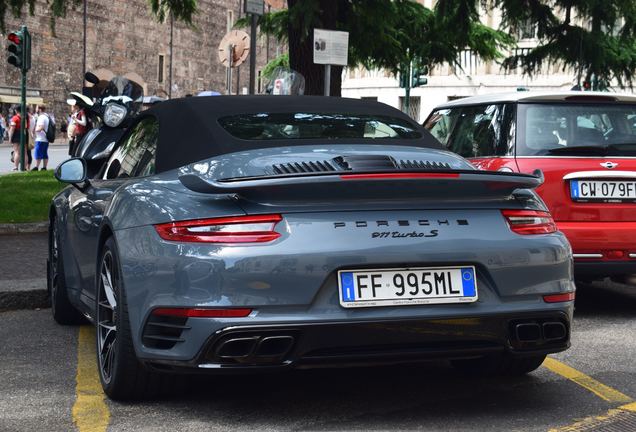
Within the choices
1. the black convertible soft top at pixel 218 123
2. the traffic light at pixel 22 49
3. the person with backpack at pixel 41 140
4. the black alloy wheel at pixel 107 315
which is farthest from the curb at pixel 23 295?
the person with backpack at pixel 41 140

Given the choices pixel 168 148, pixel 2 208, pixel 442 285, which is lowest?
pixel 2 208

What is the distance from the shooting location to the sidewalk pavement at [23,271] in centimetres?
848

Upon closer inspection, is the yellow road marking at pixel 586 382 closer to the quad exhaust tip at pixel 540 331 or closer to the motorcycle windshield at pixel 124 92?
the quad exhaust tip at pixel 540 331

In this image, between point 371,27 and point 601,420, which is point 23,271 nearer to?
point 601,420

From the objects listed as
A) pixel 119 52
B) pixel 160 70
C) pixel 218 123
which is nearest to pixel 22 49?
pixel 218 123

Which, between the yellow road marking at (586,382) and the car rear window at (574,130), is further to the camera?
the car rear window at (574,130)

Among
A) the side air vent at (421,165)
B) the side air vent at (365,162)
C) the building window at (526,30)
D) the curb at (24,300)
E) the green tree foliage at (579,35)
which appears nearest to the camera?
the side air vent at (365,162)

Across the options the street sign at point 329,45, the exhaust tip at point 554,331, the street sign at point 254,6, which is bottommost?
the exhaust tip at point 554,331

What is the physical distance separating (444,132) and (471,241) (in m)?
4.73

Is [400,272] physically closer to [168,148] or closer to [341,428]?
[341,428]

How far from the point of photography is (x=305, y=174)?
15.9 ft

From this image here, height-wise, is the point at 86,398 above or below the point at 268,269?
below

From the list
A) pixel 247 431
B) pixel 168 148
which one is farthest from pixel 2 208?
pixel 247 431

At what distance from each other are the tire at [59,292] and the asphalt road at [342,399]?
2.65 ft
